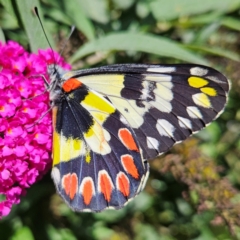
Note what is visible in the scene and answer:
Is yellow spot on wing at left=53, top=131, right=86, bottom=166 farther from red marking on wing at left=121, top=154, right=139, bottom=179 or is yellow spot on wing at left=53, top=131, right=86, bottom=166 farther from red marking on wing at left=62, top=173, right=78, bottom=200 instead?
red marking on wing at left=121, top=154, right=139, bottom=179

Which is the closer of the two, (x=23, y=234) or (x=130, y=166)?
(x=130, y=166)

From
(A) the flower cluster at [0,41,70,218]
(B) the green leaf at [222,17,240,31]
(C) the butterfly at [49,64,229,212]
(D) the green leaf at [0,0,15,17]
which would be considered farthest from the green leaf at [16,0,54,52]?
(B) the green leaf at [222,17,240,31]

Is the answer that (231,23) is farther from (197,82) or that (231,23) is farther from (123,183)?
(123,183)

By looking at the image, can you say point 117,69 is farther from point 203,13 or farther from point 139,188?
point 203,13

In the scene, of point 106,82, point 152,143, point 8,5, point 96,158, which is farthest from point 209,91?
point 8,5

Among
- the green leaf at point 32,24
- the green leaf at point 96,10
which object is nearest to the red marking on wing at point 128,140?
the green leaf at point 32,24

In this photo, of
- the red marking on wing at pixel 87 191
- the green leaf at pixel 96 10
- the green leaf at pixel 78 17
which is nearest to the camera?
the red marking on wing at pixel 87 191

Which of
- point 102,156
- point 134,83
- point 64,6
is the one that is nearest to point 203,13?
point 64,6

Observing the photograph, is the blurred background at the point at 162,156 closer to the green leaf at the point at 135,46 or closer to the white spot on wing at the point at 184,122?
the green leaf at the point at 135,46
